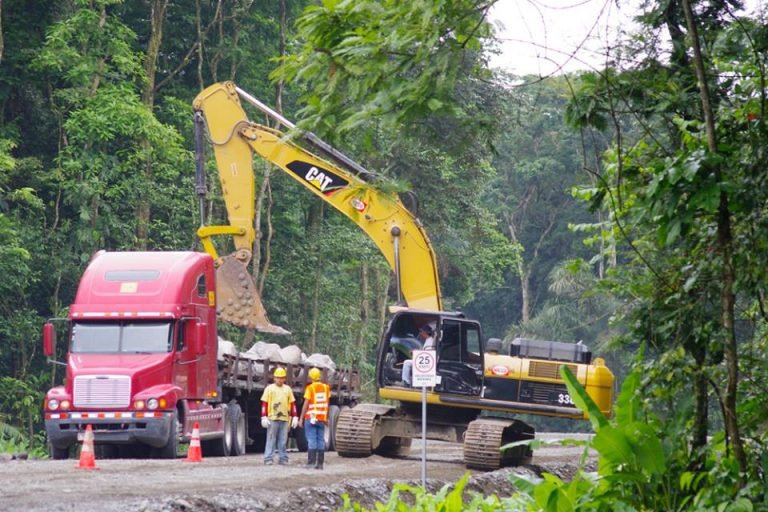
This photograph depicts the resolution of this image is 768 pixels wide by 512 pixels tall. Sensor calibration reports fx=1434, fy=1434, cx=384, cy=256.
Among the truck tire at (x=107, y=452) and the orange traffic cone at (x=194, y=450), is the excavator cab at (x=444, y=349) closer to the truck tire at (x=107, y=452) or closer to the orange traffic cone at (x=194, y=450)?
the orange traffic cone at (x=194, y=450)

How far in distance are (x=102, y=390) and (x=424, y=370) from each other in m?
6.78

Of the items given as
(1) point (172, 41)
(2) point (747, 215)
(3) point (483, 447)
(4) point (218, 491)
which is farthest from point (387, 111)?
(1) point (172, 41)

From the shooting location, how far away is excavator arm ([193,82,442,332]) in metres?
26.4

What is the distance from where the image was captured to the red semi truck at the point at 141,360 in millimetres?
24266

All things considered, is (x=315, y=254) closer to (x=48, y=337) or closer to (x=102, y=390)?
(x=48, y=337)

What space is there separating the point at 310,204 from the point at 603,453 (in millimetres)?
38512

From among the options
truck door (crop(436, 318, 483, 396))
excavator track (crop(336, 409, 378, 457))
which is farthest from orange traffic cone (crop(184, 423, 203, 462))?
truck door (crop(436, 318, 483, 396))

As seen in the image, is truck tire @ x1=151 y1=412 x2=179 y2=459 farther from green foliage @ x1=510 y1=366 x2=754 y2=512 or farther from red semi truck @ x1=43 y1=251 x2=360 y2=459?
green foliage @ x1=510 y1=366 x2=754 y2=512

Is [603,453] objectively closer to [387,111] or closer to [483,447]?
[387,111]

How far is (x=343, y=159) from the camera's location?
1011 inches

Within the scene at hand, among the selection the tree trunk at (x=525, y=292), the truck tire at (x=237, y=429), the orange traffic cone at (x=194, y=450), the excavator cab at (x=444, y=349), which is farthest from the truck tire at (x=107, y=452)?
the tree trunk at (x=525, y=292)

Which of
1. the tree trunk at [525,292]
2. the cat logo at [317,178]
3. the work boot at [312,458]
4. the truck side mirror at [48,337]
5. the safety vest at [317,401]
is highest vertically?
the tree trunk at [525,292]

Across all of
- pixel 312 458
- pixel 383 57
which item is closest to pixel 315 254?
pixel 312 458

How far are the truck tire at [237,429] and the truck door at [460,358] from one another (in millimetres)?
5216
